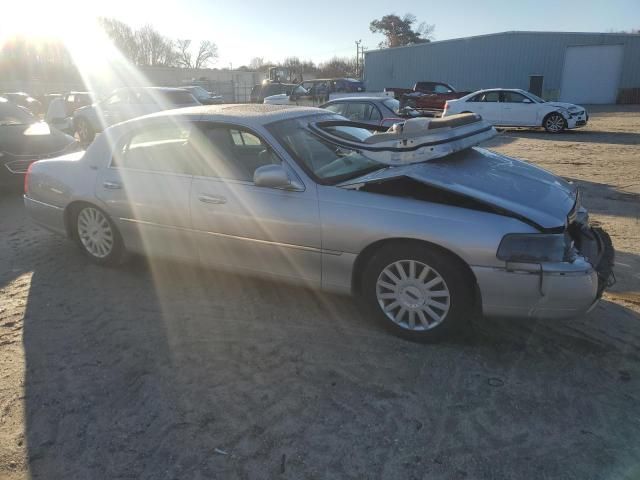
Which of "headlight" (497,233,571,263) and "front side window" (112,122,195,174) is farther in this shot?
"front side window" (112,122,195,174)

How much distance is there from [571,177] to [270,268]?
7.34 meters

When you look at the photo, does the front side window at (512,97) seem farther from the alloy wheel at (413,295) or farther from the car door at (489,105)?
the alloy wheel at (413,295)

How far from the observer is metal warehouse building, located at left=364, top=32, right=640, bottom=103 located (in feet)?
103

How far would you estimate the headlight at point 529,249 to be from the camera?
290 cm

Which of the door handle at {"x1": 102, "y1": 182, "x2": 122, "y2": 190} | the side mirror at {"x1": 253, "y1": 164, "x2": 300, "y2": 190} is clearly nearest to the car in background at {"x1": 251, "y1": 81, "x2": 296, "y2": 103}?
the door handle at {"x1": 102, "y1": 182, "x2": 122, "y2": 190}

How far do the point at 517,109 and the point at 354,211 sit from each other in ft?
50.8

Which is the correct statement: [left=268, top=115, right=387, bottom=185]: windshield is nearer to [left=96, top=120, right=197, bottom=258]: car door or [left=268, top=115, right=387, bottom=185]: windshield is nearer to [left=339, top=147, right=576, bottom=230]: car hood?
[left=339, top=147, right=576, bottom=230]: car hood

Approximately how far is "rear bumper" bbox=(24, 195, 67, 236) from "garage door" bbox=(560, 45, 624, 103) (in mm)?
34873

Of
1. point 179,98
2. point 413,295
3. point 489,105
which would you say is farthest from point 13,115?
point 489,105

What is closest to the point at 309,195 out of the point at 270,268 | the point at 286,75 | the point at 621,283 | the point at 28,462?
the point at 270,268

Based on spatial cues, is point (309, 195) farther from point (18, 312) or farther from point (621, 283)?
point (621, 283)

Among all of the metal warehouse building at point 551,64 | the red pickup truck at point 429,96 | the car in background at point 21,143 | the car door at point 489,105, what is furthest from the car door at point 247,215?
the metal warehouse building at point 551,64

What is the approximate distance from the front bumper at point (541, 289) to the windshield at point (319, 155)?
1.20 meters

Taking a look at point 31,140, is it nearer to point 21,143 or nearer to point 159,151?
point 21,143
